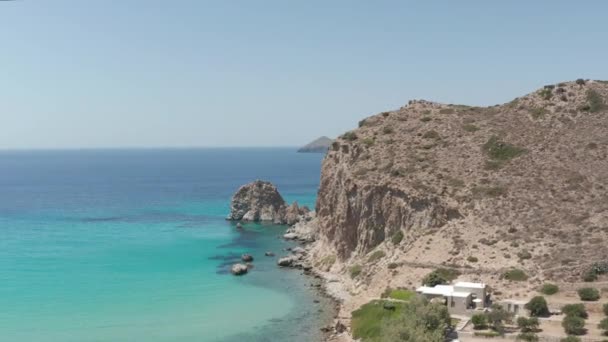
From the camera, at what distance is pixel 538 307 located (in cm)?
3725

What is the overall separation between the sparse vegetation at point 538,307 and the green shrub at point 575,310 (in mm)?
1194

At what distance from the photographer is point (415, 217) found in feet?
182

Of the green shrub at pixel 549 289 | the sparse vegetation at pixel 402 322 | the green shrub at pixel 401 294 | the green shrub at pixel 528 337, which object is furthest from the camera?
the green shrub at pixel 401 294

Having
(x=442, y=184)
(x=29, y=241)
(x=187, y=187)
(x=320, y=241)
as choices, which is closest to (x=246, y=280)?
(x=320, y=241)

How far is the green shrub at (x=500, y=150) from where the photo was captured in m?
61.6

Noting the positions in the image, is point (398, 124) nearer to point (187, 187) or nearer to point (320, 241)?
point (320, 241)

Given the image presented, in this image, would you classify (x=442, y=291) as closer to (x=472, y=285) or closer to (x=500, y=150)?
(x=472, y=285)

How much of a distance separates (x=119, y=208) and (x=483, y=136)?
7790 cm

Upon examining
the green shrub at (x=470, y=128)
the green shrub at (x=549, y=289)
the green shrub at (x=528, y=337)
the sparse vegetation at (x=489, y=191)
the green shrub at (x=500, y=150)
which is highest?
the green shrub at (x=470, y=128)

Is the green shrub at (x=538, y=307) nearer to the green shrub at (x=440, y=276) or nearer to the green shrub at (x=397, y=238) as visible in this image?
the green shrub at (x=440, y=276)

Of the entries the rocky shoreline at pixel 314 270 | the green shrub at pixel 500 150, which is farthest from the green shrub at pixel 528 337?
the green shrub at pixel 500 150

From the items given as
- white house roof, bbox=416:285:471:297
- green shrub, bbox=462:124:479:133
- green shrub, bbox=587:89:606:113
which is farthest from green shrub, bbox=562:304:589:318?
green shrub, bbox=587:89:606:113

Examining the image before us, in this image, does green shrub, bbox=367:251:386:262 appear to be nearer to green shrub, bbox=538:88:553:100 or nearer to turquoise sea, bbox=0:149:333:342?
turquoise sea, bbox=0:149:333:342

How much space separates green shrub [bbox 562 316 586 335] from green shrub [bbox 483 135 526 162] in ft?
93.6
